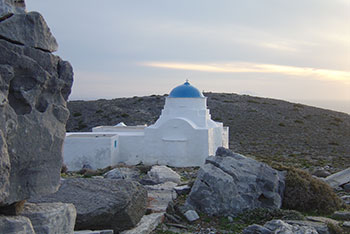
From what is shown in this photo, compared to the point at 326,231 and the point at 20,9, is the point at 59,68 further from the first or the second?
the point at 326,231

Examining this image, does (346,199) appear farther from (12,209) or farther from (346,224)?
(12,209)

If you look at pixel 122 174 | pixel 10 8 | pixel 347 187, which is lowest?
pixel 347 187

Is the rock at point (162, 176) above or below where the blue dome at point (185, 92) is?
below

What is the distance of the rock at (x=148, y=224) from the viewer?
675 centimetres

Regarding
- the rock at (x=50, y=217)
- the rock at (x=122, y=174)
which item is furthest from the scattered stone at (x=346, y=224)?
the rock at (x=122, y=174)

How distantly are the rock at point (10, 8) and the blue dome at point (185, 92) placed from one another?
54.6ft

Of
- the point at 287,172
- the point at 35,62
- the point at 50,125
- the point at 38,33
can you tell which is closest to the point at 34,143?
the point at 50,125

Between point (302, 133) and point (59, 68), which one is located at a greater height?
point (59, 68)

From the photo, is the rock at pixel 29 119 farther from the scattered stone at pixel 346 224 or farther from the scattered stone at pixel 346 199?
the scattered stone at pixel 346 199

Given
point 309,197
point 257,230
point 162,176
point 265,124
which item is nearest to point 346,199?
point 309,197

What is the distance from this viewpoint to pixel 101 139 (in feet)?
58.6

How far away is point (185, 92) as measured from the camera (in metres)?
20.5

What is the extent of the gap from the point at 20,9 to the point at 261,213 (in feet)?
22.5

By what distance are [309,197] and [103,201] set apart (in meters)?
5.68
